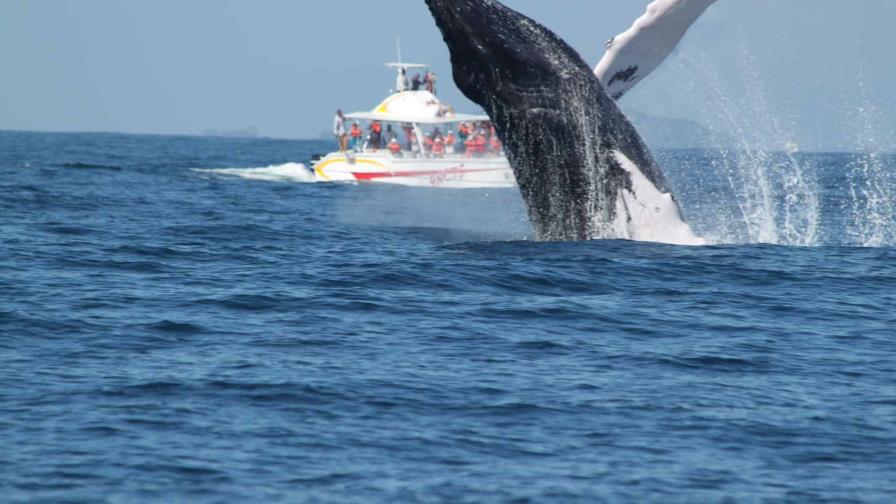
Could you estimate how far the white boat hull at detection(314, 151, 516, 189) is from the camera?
4138 cm

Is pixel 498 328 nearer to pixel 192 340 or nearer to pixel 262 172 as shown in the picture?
Result: pixel 192 340

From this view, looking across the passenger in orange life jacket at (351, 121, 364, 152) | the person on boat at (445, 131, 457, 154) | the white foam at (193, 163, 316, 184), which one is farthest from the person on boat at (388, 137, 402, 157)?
the white foam at (193, 163, 316, 184)

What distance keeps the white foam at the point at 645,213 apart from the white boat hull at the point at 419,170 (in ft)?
87.5

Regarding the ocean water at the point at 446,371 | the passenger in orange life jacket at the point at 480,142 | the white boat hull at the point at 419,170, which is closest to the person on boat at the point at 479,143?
the passenger in orange life jacket at the point at 480,142

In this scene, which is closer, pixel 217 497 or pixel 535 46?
pixel 217 497

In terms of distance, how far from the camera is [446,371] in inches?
338

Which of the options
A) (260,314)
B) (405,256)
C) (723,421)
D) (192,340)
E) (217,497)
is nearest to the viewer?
(217,497)

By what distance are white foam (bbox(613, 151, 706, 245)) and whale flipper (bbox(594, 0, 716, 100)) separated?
29.1 inches

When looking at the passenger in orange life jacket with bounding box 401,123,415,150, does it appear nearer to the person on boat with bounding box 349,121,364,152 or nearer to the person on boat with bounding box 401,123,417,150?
the person on boat with bounding box 401,123,417,150

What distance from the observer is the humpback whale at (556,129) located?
11.8 meters

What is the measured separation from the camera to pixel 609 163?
12.5m

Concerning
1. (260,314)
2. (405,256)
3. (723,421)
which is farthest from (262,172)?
(723,421)

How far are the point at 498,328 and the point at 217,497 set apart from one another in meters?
4.08

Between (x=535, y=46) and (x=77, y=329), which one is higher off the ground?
(x=535, y=46)
